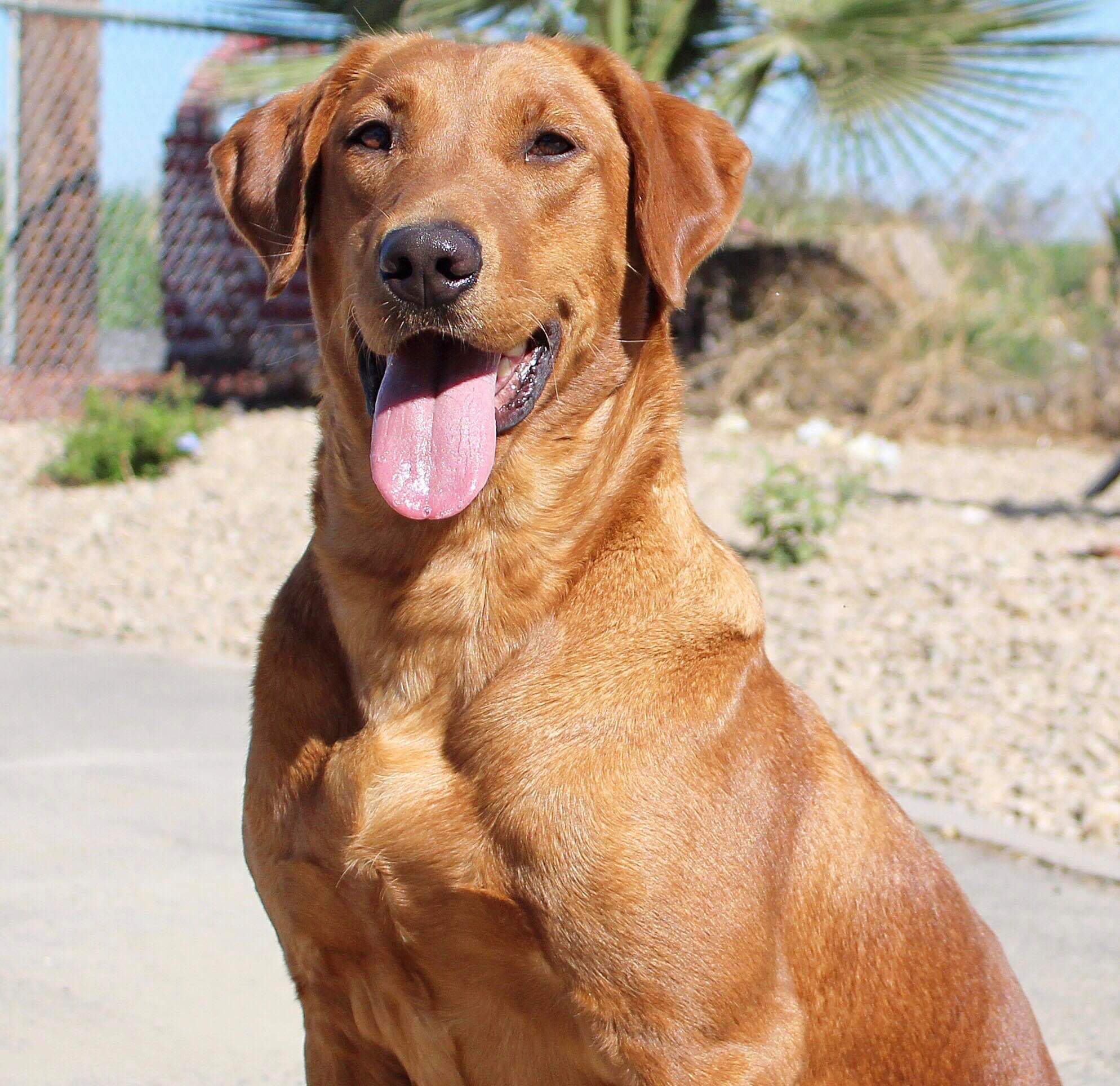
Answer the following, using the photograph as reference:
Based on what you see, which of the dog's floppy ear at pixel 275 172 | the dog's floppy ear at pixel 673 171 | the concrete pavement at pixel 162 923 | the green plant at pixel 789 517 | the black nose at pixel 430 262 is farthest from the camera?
the green plant at pixel 789 517

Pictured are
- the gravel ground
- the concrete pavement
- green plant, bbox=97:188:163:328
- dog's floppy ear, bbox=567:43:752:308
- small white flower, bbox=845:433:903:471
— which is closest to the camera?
dog's floppy ear, bbox=567:43:752:308

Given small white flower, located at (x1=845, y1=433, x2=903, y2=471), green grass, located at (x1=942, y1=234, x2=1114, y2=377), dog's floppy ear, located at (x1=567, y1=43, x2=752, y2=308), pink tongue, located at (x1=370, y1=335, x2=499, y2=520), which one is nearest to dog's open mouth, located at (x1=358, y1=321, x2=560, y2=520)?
pink tongue, located at (x1=370, y1=335, x2=499, y2=520)

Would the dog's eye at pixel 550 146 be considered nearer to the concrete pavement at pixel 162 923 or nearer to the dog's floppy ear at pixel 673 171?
the dog's floppy ear at pixel 673 171

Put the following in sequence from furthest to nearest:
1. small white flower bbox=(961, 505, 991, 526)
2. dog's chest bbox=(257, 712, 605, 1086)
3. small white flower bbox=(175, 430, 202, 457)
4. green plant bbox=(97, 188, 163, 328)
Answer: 1. green plant bbox=(97, 188, 163, 328)
2. small white flower bbox=(175, 430, 202, 457)
3. small white flower bbox=(961, 505, 991, 526)
4. dog's chest bbox=(257, 712, 605, 1086)

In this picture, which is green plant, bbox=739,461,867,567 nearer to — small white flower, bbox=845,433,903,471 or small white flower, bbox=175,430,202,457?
small white flower, bbox=845,433,903,471

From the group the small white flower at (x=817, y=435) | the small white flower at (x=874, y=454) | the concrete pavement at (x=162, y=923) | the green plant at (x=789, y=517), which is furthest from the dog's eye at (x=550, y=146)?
the small white flower at (x=817, y=435)

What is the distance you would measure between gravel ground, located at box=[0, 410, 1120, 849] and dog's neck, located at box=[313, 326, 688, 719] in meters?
2.42

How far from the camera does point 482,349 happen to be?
8.09ft

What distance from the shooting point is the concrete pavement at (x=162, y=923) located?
122 inches

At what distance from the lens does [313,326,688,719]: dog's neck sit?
2.44 metres

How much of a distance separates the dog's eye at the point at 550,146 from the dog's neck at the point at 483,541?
1.25 ft

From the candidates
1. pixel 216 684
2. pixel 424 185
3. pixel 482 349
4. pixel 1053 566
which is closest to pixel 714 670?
pixel 482 349

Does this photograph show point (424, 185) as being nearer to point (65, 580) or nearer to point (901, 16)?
point (65, 580)

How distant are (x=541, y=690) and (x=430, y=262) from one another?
2.42 ft
